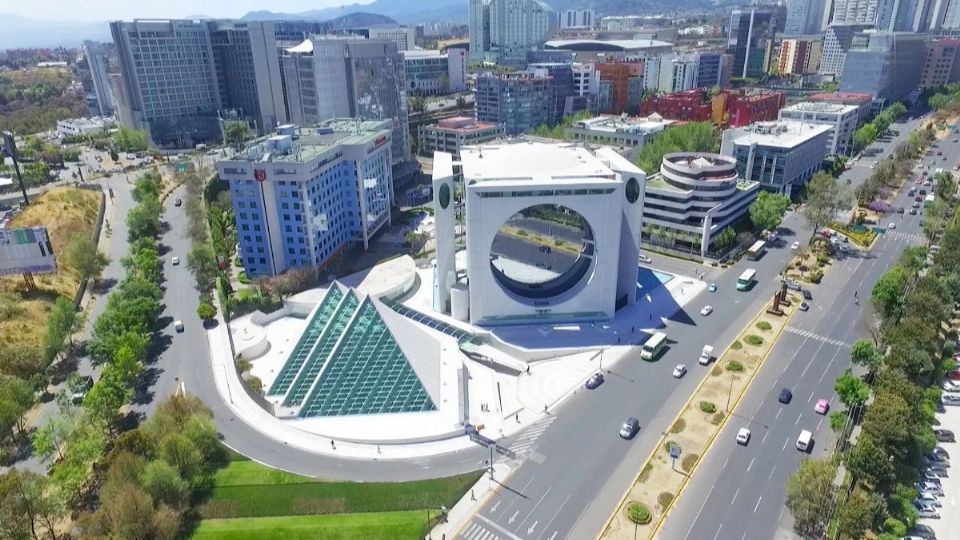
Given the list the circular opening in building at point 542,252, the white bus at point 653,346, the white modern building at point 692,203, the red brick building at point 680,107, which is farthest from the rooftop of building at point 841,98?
the white bus at point 653,346

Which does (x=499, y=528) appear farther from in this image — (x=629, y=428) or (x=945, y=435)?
(x=945, y=435)

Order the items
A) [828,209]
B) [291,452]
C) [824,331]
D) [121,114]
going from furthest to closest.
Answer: [121,114] < [828,209] < [824,331] < [291,452]

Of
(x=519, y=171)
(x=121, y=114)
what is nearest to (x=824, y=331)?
(x=519, y=171)

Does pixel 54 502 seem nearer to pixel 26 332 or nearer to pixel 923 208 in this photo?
pixel 26 332

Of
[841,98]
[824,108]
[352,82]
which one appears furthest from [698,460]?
[841,98]

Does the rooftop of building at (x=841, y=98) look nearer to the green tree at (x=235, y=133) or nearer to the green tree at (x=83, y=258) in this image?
the green tree at (x=235, y=133)
